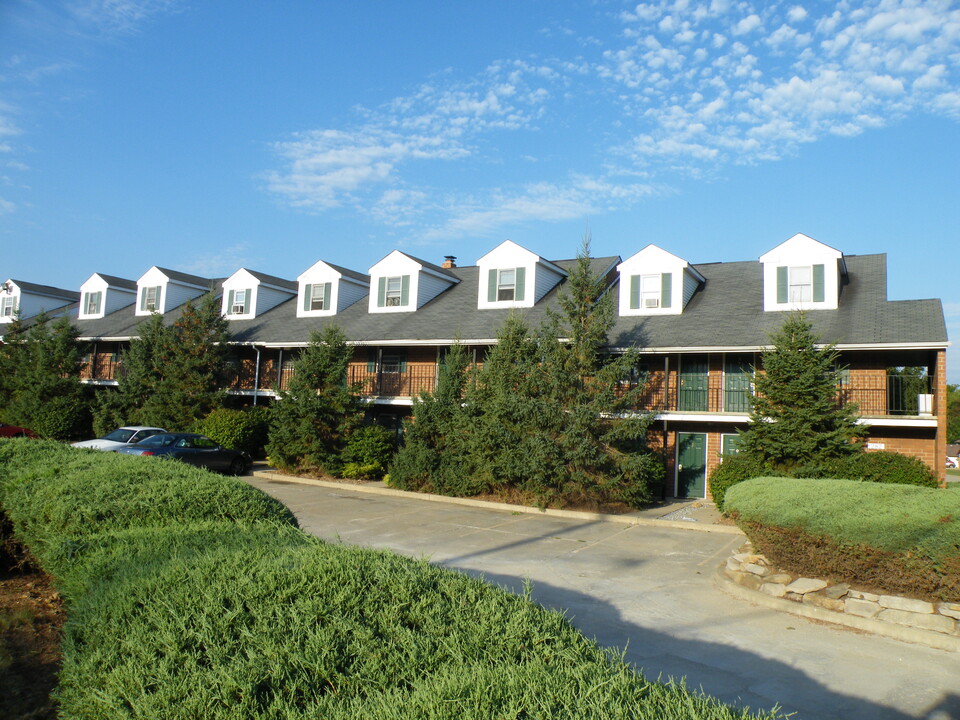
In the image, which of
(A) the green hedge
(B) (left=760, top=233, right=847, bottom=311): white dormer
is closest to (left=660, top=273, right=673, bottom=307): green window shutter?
(B) (left=760, top=233, right=847, bottom=311): white dormer

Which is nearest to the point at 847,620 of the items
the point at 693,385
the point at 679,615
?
the point at 679,615

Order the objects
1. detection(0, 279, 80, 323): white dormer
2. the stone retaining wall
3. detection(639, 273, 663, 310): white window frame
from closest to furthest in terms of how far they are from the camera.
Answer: the stone retaining wall < detection(639, 273, 663, 310): white window frame < detection(0, 279, 80, 323): white dormer

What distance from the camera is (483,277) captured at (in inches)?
988

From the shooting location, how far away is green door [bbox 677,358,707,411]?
20.2 m

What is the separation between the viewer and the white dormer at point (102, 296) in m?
35.2

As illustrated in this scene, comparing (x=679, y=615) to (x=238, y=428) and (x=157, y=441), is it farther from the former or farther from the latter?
(x=238, y=428)

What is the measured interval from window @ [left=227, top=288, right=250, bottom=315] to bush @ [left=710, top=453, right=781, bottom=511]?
72.7 feet

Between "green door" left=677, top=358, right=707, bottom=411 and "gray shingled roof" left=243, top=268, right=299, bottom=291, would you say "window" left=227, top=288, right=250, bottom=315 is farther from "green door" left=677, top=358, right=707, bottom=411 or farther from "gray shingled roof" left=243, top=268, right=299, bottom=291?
"green door" left=677, top=358, right=707, bottom=411

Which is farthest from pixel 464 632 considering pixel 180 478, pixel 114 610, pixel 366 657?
pixel 180 478

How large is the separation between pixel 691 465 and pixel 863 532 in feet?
40.5

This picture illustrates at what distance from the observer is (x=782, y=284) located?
20.4 meters

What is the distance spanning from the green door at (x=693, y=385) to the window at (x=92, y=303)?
29.9 m

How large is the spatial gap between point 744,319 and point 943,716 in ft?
50.5

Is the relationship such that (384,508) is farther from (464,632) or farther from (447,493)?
(464,632)
